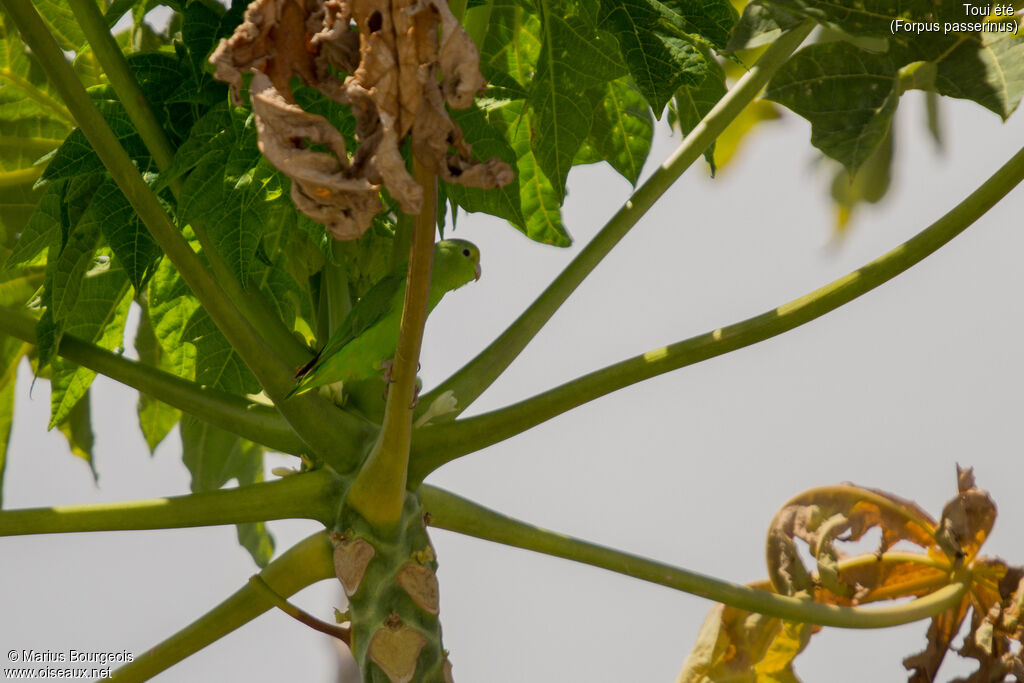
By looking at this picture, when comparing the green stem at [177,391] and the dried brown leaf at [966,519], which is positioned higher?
the green stem at [177,391]

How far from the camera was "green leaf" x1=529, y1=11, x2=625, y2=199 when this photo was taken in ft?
6.88

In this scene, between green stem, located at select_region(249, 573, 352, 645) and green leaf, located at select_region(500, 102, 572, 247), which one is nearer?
green stem, located at select_region(249, 573, 352, 645)

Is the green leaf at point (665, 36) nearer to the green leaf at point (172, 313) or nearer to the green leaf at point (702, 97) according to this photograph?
the green leaf at point (702, 97)

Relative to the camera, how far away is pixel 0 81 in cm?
265

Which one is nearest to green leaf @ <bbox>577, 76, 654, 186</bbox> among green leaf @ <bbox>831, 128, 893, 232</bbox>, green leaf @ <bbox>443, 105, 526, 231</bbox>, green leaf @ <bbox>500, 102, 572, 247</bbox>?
green leaf @ <bbox>500, 102, 572, 247</bbox>

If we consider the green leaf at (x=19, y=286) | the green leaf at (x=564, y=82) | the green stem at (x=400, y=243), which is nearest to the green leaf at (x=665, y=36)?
the green leaf at (x=564, y=82)

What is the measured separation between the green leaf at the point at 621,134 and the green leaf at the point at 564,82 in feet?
0.85

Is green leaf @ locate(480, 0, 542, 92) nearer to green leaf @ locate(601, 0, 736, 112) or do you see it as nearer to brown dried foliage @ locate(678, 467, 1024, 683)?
green leaf @ locate(601, 0, 736, 112)

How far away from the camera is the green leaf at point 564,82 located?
2098 mm

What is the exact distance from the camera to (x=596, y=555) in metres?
1.98

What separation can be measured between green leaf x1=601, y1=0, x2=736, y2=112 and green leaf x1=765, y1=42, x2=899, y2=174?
8.2 inches

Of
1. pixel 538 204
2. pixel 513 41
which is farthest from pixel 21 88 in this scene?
pixel 538 204

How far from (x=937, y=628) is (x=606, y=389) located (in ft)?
3.17

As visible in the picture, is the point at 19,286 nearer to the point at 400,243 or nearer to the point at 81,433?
the point at 81,433
